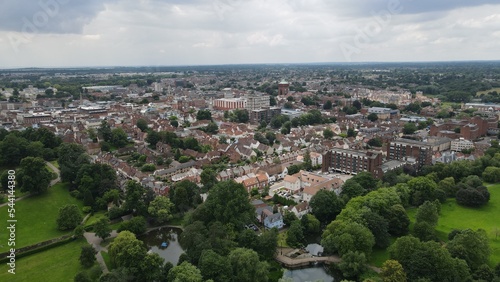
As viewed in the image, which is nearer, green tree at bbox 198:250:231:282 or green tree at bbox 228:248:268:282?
green tree at bbox 198:250:231:282

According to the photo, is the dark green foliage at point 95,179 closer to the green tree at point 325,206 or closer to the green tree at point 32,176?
the green tree at point 32,176

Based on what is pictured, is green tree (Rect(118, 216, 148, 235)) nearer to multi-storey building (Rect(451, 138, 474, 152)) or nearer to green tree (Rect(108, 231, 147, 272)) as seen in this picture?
green tree (Rect(108, 231, 147, 272))

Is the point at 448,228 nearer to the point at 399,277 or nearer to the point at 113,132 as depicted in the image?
the point at 399,277

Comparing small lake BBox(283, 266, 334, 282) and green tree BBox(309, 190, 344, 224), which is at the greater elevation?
green tree BBox(309, 190, 344, 224)

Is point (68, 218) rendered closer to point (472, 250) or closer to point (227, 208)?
point (227, 208)

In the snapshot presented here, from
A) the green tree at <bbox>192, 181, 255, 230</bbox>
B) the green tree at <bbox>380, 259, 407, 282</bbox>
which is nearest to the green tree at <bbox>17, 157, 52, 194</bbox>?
the green tree at <bbox>192, 181, 255, 230</bbox>

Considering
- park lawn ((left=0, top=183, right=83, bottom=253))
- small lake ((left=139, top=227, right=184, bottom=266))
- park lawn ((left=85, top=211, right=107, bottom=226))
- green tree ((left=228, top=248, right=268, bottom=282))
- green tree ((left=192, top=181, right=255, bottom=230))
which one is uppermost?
green tree ((left=192, top=181, right=255, bottom=230))

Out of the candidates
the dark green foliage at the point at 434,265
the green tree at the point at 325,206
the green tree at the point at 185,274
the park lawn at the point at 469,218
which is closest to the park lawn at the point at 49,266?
the green tree at the point at 185,274

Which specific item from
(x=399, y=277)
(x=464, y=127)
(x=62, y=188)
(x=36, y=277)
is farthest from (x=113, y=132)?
(x=464, y=127)
